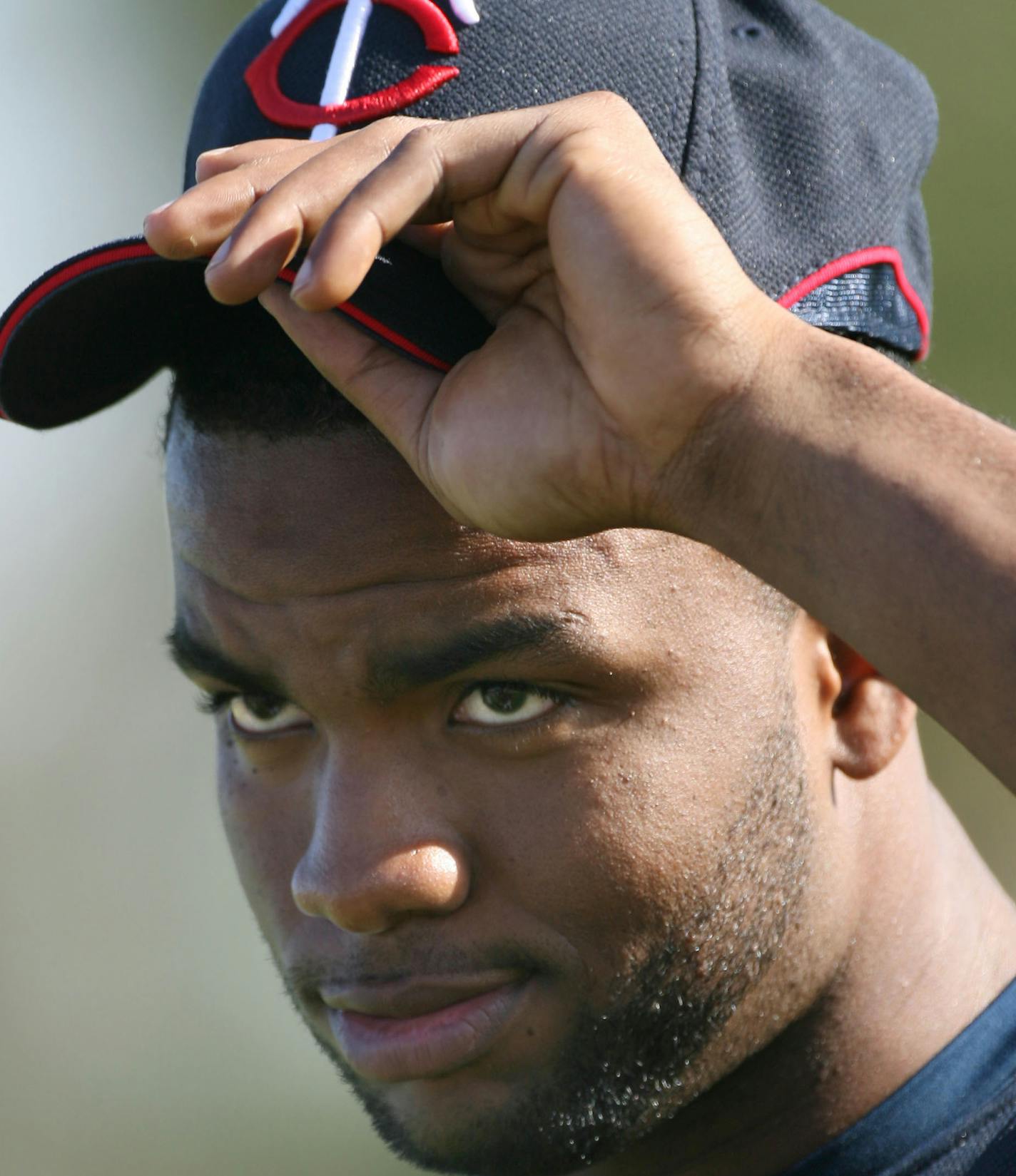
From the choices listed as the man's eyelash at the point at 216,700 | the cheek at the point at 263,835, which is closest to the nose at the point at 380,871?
the cheek at the point at 263,835

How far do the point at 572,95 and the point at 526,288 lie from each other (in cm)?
39

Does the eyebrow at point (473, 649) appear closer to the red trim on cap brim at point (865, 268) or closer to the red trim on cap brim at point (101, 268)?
the red trim on cap brim at point (101, 268)

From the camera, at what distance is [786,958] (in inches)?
99.9

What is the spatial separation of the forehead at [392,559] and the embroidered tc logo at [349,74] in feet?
1.47

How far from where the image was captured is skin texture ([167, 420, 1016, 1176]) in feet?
7.93

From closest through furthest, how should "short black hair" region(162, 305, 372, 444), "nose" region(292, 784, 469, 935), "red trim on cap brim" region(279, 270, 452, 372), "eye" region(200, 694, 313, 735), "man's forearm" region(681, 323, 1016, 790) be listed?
"man's forearm" region(681, 323, 1016, 790)
"red trim on cap brim" region(279, 270, 452, 372)
"nose" region(292, 784, 469, 935)
"short black hair" region(162, 305, 372, 444)
"eye" region(200, 694, 313, 735)

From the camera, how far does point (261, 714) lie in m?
2.74

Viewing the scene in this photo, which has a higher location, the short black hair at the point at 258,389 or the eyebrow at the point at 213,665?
the short black hair at the point at 258,389

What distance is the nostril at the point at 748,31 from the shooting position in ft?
8.48

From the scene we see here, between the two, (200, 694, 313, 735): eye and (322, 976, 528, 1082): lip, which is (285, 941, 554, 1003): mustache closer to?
(322, 976, 528, 1082): lip

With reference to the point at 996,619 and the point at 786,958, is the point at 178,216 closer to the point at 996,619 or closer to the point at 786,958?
the point at 996,619

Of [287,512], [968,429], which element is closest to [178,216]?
[287,512]

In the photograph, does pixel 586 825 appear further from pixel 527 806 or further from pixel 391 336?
pixel 391 336

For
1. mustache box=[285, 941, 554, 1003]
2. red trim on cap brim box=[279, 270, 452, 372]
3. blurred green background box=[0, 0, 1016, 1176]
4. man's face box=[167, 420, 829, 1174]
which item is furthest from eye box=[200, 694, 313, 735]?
blurred green background box=[0, 0, 1016, 1176]
